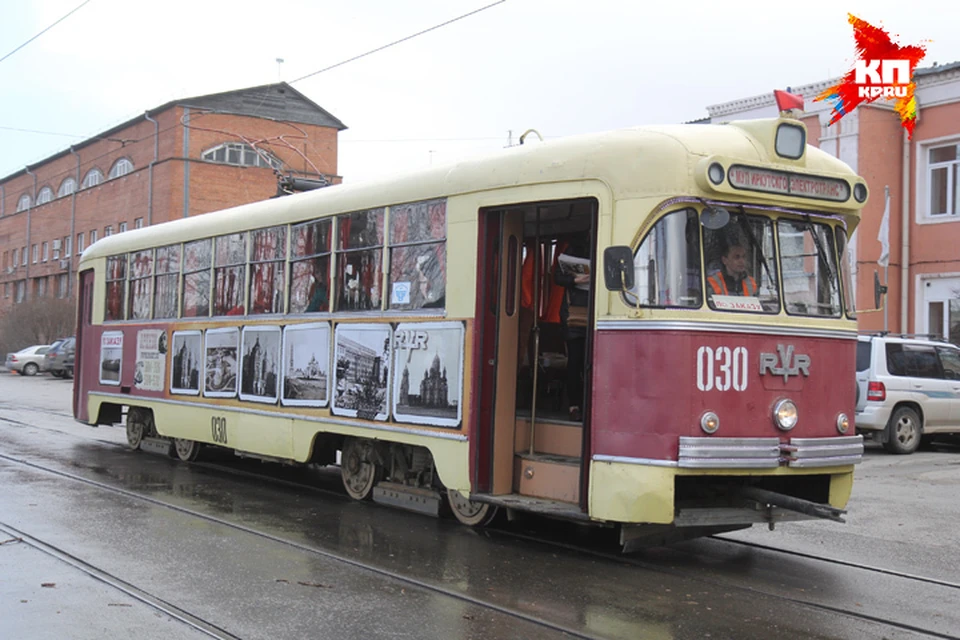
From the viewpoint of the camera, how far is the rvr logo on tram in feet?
25.5

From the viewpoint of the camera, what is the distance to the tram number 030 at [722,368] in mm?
7547

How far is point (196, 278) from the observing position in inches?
535

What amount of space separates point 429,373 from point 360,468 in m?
2.04

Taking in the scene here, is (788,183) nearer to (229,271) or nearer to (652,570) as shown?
(652,570)

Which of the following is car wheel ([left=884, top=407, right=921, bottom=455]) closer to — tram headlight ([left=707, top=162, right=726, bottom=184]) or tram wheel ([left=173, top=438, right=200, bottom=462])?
tram wheel ([left=173, top=438, right=200, bottom=462])

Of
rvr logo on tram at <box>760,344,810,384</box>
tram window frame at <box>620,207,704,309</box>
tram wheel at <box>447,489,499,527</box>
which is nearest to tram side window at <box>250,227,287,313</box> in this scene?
tram wheel at <box>447,489,499,527</box>

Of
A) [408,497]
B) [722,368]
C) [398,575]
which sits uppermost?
[722,368]

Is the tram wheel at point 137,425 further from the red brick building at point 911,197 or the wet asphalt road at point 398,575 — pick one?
the red brick building at point 911,197

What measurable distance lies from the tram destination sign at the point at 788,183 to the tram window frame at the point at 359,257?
3.52 metres

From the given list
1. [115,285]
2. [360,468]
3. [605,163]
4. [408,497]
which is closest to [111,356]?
[115,285]

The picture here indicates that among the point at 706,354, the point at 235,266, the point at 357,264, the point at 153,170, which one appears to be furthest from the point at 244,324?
the point at 153,170

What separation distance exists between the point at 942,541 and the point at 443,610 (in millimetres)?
5095

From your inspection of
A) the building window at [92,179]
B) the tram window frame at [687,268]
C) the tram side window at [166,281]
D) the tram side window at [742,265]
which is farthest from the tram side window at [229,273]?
the building window at [92,179]

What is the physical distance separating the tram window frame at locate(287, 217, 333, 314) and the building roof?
38.5 m
